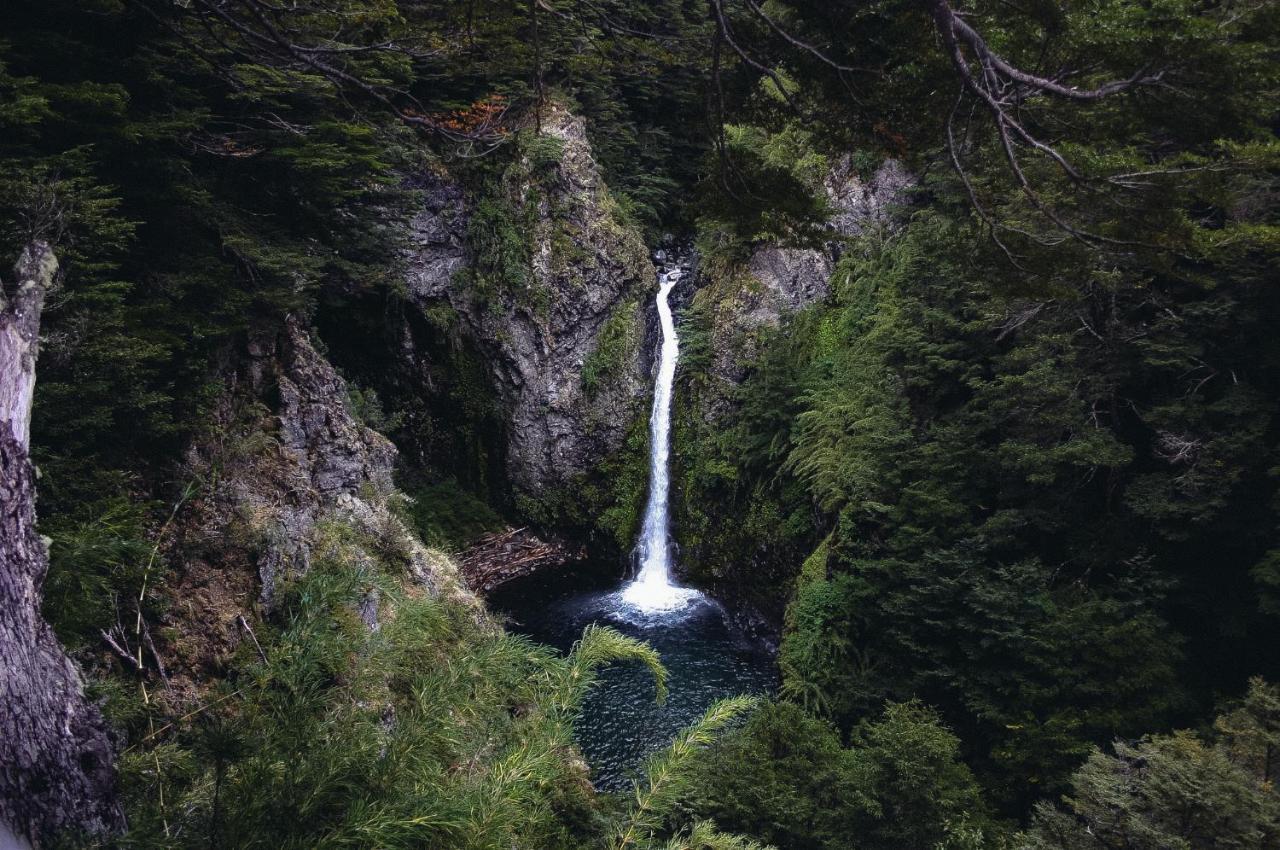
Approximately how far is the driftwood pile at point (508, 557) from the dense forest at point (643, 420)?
1.34ft

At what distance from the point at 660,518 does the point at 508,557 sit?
11.4 ft

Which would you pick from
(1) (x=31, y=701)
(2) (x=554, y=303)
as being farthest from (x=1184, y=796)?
(2) (x=554, y=303)

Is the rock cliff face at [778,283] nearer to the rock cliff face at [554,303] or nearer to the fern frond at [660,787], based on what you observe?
the rock cliff face at [554,303]

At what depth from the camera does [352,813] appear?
6.52ft

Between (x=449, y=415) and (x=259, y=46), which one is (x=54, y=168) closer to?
(x=259, y=46)

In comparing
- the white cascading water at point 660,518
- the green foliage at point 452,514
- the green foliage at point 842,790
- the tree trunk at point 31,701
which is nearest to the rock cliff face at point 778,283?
the white cascading water at point 660,518

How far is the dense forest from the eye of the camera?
2469mm

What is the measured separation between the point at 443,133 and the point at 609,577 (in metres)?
12.6

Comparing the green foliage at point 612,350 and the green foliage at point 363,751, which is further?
the green foliage at point 612,350

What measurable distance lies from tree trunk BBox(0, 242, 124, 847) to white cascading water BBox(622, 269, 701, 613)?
12.0 m

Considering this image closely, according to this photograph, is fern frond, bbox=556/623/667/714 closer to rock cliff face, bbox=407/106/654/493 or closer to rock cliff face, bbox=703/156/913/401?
rock cliff face, bbox=703/156/913/401

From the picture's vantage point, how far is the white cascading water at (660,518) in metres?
14.1

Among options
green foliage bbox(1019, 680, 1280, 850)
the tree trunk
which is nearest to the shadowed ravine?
green foliage bbox(1019, 680, 1280, 850)

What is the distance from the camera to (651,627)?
12.8 m
